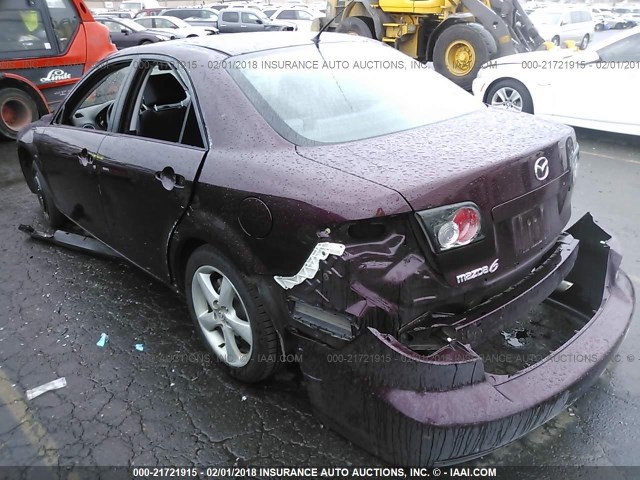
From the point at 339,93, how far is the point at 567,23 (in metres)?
23.8

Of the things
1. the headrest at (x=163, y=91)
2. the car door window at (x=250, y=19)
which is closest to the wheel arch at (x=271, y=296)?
the headrest at (x=163, y=91)

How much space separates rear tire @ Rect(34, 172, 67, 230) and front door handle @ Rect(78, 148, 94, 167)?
3.51ft

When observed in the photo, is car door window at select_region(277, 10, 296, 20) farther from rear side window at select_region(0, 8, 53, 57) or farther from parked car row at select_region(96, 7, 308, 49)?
rear side window at select_region(0, 8, 53, 57)

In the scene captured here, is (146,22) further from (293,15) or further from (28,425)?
(28,425)

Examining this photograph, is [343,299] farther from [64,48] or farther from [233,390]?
[64,48]

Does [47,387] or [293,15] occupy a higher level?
[293,15]

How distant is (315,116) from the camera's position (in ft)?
8.36

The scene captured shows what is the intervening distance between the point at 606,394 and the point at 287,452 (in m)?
1.62

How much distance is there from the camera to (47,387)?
9.12 ft

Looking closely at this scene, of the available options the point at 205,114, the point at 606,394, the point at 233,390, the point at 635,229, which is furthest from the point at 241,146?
the point at 635,229

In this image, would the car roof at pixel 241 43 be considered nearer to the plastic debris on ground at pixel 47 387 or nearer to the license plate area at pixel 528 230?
the license plate area at pixel 528 230

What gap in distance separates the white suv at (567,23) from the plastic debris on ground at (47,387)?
22432 millimetres

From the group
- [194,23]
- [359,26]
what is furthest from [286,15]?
[359,26]

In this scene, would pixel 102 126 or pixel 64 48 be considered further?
pixel 64 48
